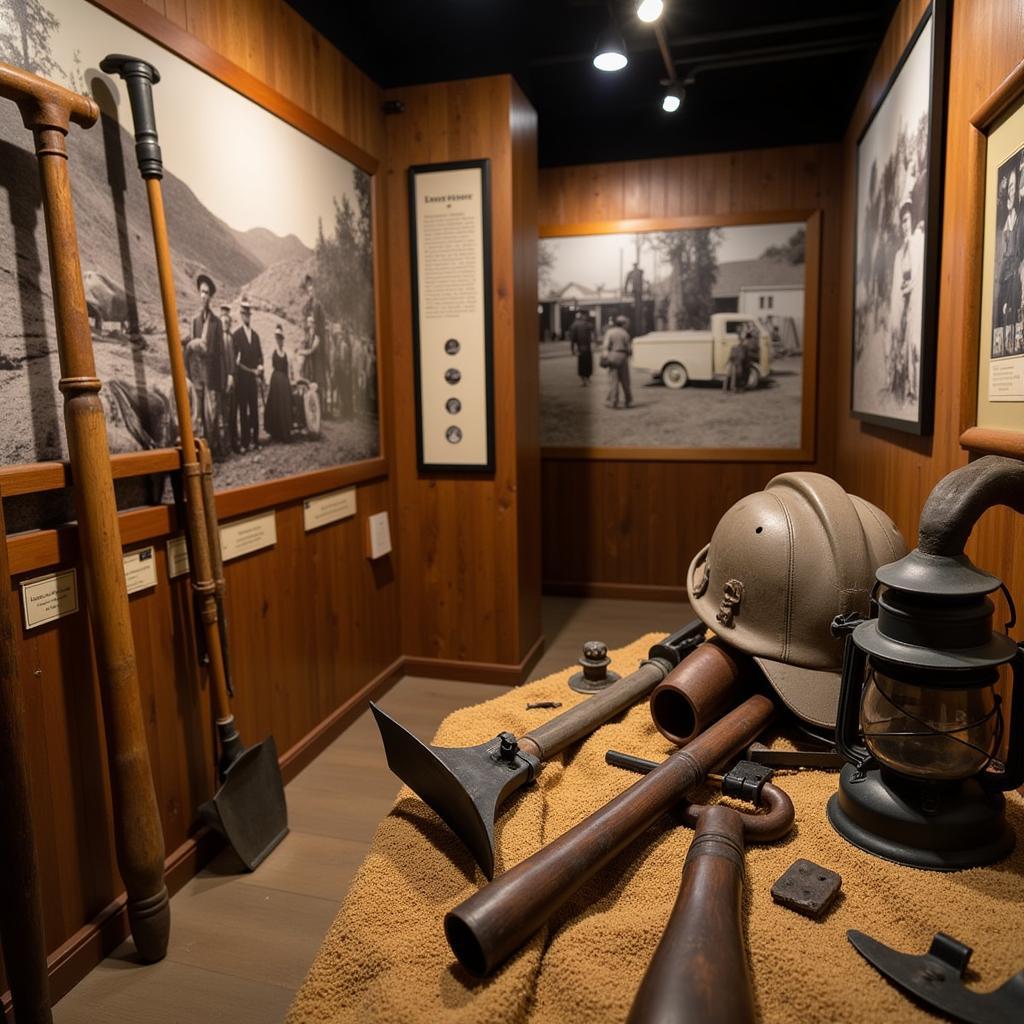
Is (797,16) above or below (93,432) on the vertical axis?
above

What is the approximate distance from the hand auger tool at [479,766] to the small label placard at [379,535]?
2.09 m

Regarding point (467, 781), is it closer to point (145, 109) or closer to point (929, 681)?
point (929, 681)

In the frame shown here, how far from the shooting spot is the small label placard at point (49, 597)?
71.1 inches

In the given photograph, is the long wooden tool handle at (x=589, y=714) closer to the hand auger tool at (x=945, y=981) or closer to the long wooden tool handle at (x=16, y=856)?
→ the hand auger tool at (x=945, y=981)

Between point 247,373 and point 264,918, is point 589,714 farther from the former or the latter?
point 247,373

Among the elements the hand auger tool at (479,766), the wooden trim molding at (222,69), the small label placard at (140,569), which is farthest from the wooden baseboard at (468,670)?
the wooden trim molding at (222,69)

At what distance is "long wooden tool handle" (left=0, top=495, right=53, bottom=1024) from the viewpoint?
1.46 m

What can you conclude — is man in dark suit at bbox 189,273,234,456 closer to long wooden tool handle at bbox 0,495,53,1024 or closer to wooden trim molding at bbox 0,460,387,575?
wooden trim molding at bbox 0,460,387,575

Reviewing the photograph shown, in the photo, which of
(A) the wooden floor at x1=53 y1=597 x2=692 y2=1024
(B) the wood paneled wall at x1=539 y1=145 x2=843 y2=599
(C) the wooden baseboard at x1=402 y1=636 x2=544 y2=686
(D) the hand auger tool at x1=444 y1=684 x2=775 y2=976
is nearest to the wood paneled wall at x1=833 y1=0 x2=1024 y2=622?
(D) the hand auger tool at x1=444 y1=684 x2=775 y2=976

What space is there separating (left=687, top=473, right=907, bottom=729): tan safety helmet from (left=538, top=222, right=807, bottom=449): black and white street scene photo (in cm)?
362

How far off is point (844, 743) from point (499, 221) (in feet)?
9.76

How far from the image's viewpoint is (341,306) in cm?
336

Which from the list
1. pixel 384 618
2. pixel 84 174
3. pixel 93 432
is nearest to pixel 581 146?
pixel 384 618

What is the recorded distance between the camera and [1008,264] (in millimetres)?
1723
